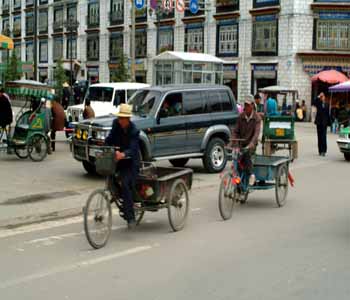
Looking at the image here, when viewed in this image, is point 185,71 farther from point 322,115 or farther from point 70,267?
point 70,267

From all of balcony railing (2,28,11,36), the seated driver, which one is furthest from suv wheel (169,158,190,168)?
balcony railing (2,28,11,36)

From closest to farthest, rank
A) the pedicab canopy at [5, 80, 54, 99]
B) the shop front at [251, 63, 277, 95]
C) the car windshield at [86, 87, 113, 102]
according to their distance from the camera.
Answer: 1. the pedicab canopy at [5, 80, 54, 99]
2. the car windshield at [86, 87, 113, 102]
3. the shop front at [251, 63, 277, 95]

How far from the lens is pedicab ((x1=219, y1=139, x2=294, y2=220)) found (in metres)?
9.78

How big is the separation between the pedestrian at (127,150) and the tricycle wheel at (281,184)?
3.32m

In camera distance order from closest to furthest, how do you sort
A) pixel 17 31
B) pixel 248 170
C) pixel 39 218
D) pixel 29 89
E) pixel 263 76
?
pixel 39 218 → pixel 248 170 → pixel 29 89 → pixel 263 76 → pixel 17 31

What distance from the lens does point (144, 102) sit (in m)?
14.5

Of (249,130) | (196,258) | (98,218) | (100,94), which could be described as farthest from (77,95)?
(196,258)

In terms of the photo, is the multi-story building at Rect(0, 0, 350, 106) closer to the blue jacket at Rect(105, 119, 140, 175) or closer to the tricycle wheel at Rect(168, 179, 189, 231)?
the tricycle wheel at Rect(168, 179, 189, 231)

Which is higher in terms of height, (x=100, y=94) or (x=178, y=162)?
(x=100, y=94)

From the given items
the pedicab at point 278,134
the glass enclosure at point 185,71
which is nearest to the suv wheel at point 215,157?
the pedicab at point 278,134

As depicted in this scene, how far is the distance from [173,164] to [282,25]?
27.5 m

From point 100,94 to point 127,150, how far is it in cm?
1426

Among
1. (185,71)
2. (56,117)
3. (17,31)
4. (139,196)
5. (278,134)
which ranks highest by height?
(17,31)

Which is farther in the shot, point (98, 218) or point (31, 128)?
point (31, 128)
